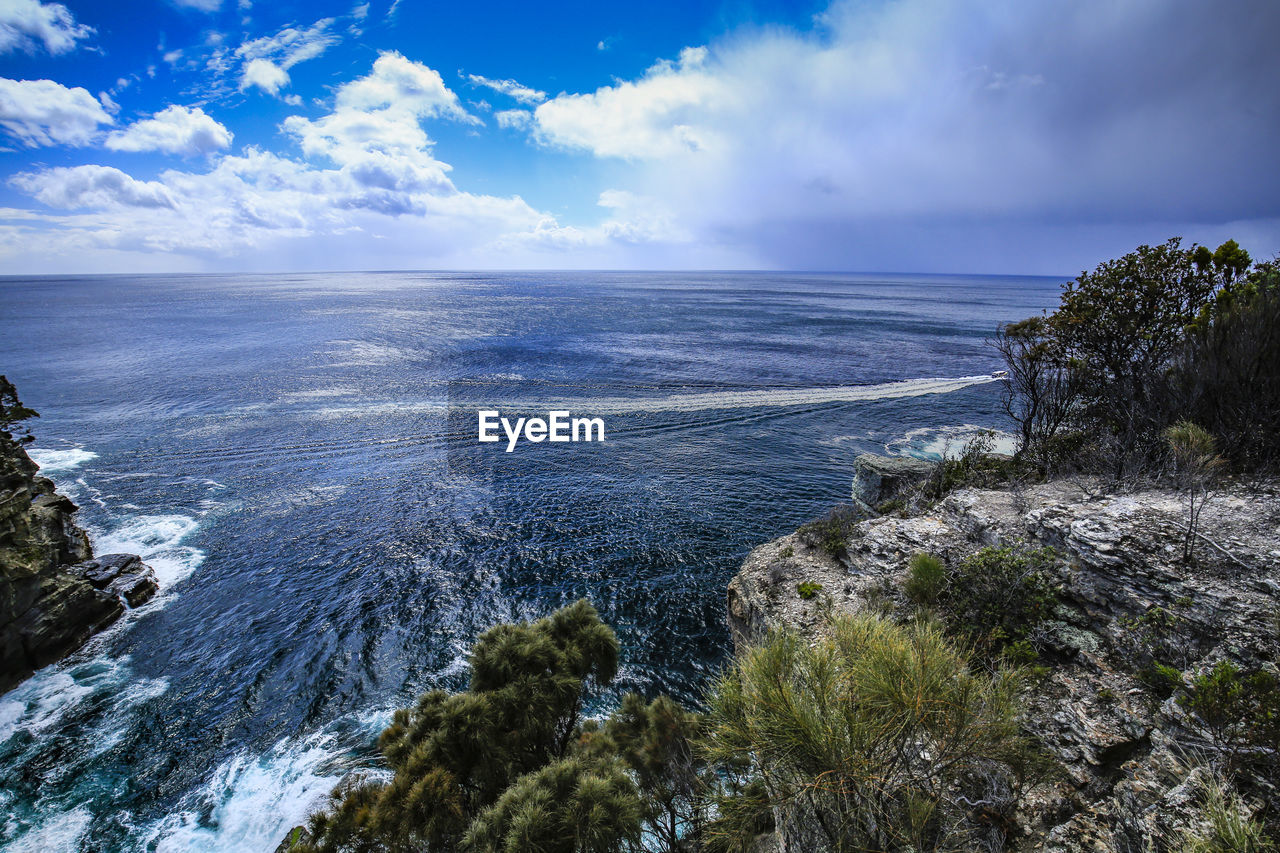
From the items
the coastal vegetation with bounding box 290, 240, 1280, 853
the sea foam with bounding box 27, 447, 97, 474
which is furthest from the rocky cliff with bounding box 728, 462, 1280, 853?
the sea foam with bounding box 27, 447, 97, 474

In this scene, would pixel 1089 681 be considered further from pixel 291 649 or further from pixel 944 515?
pixel 291 649

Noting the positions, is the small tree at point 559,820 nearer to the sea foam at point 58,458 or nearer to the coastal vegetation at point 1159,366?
the coastal vegetation at point 1159,366

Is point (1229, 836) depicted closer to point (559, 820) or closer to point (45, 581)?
point (559, 820)

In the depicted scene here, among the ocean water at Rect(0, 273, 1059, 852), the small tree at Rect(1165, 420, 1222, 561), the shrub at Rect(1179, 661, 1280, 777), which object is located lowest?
the ocean water at Rect(0, 273, 1059, 852)

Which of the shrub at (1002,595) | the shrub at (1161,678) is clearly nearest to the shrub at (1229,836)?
the shrub at (1161,678)

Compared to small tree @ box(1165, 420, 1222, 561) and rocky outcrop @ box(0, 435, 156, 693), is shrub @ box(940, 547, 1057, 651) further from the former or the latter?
rocky outcrop @ box(0, 435, 156, 693)
